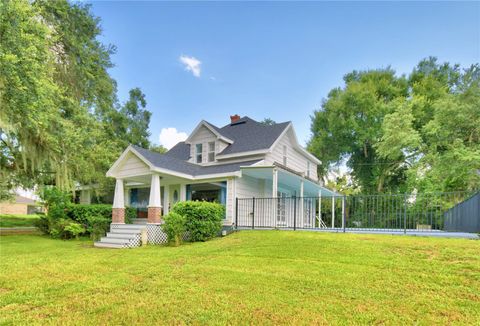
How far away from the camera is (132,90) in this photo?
29.7 meters

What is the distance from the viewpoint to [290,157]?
18.4 m

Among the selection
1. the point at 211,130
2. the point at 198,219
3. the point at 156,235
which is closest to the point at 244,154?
the point at 211,130

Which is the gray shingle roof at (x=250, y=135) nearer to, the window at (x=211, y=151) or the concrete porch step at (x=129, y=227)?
the window at (x=211, y=151)

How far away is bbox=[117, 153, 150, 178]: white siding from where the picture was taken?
12938 mm

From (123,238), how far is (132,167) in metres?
3.11

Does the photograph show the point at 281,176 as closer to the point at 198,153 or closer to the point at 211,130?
the point at 211,130

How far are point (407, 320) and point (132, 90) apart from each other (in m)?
30.1

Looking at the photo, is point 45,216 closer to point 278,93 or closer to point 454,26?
point 278,93

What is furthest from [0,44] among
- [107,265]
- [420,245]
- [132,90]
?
[132,90]

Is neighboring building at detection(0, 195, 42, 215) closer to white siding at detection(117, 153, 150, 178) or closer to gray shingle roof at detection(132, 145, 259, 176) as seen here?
white siding at detection(117, 153, 150, 178)

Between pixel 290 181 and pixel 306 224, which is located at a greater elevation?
pixel 290 181

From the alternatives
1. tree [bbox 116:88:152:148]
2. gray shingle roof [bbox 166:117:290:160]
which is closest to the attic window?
gray shingle roof [bbox 166:117:290:160]

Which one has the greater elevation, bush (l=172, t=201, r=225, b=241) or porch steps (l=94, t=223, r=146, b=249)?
bush (l=172, t=201, r=225, b=241)

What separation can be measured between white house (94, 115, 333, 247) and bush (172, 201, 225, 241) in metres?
1.37
